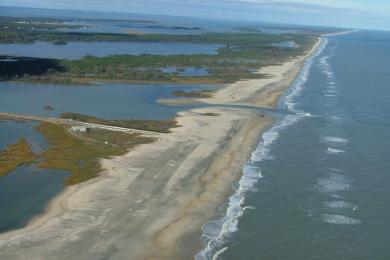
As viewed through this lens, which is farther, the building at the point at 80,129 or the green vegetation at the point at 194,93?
the green vegetation at the point at 194,93

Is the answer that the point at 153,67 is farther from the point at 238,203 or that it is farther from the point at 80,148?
the point at 238,203

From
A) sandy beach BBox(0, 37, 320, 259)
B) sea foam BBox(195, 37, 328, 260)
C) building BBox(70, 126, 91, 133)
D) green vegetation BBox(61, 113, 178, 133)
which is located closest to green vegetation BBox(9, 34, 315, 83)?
green vegetation BBox(61, 113, 178, 133)

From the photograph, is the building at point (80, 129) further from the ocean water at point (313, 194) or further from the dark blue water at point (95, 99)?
the ocean water at point (313, 194)

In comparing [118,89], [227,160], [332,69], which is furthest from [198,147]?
[332,69]

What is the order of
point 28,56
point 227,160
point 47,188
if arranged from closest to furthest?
point 47,188 < point 227,160 < point 28,56

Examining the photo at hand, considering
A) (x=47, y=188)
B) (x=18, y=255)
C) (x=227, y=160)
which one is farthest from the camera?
(x=227, y=160)

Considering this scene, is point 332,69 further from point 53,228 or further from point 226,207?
point 53,228

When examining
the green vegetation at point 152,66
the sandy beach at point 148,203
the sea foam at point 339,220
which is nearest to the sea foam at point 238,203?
the sandy beach at point 148,203

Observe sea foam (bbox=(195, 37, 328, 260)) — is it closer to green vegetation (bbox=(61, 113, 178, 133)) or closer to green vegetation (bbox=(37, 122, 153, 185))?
green vegetation (bbox=(61, 113, 178, 133))
